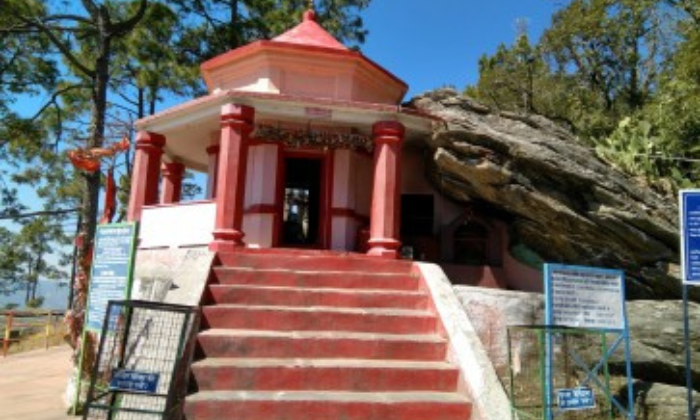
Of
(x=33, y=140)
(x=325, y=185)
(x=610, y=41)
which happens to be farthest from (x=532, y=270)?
(x=33, y=140)

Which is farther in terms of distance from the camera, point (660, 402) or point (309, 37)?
point (309, 37)

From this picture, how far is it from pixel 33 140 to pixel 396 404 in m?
16.9

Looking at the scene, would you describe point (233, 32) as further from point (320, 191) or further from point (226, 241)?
point (226, 241)

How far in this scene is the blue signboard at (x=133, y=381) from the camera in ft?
16.5

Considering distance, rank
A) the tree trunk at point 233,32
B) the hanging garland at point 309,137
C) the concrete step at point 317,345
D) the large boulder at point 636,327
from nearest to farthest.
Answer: the concrete step at point 317,345
the large boulder at point 636,327
the hanging garland at point 309,137
the tree trunk at point 233,32

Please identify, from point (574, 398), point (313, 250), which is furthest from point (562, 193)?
point (574, 398)

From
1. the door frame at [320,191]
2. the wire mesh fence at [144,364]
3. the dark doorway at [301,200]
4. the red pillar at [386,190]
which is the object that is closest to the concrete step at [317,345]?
the wire mesh fence at [144,364]

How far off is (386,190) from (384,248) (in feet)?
3.17

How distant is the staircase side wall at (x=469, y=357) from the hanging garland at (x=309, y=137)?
4055mm

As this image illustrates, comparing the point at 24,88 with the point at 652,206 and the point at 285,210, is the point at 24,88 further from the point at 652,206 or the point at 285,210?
the point at 652,206

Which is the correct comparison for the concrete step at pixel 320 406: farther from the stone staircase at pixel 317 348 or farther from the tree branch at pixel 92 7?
the tree branch at pixel 92 7

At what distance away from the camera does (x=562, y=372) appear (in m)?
7.61

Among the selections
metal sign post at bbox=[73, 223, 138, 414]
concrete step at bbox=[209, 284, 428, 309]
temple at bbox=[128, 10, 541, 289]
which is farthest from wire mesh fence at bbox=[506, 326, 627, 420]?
metal sign post at bbox=[73, 223, 138, 414]

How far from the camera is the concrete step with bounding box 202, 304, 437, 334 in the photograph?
23.3 feet
